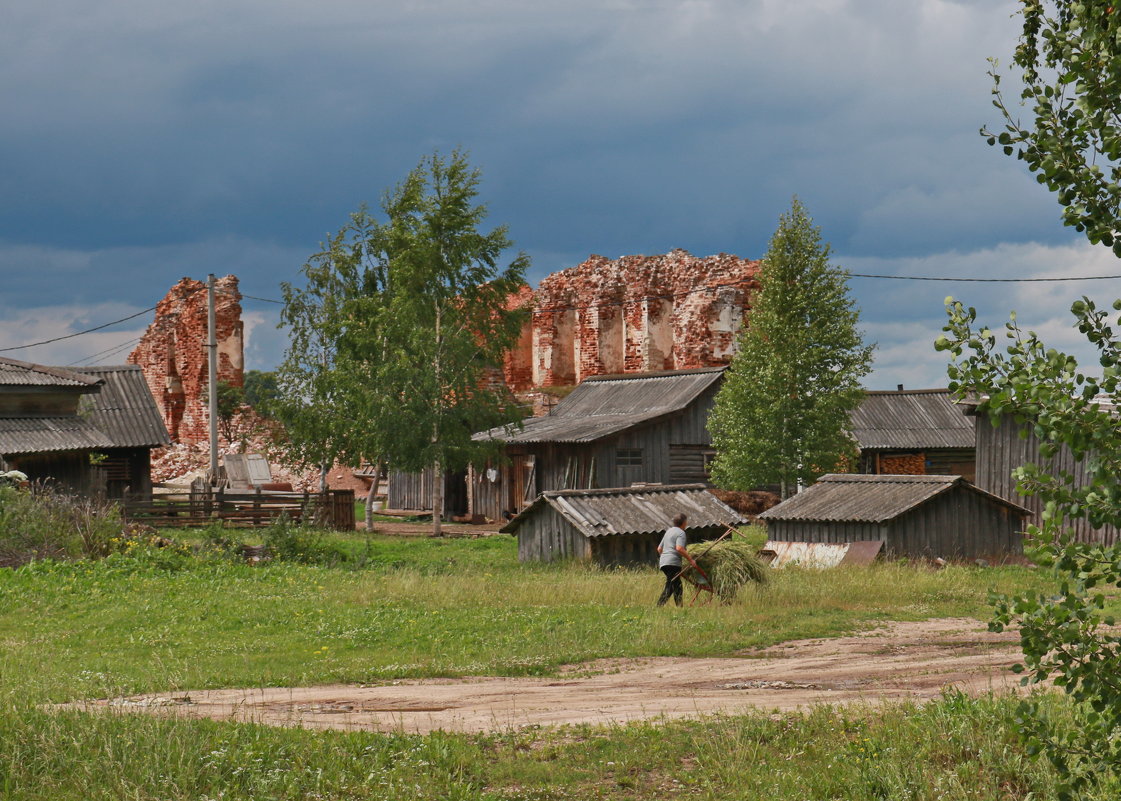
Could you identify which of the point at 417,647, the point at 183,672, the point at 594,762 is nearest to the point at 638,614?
the point at 417,647

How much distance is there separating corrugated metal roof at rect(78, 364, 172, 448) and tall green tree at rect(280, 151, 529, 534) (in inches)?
200

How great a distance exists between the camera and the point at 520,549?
23.0 m

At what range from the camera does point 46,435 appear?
1127 inches

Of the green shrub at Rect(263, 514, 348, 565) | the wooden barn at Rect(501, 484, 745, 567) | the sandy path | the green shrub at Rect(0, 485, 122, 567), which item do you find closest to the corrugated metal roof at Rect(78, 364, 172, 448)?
the green shrub at Rect(0, 485, 122, 567)

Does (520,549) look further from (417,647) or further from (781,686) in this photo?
(781,686)

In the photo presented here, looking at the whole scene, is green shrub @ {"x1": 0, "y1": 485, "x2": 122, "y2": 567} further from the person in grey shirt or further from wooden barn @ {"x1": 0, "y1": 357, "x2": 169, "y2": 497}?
the person in grey shirt

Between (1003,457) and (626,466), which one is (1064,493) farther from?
(626,466)

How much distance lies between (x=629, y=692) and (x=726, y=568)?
244 inches

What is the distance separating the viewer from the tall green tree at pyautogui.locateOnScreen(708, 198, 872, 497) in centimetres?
3000

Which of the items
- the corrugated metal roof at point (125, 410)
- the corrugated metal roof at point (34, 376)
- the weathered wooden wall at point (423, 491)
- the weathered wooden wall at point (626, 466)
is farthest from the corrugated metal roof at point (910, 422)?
the corrugated metal roof at point (34, 376)

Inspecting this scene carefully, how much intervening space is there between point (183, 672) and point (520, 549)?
12.1m

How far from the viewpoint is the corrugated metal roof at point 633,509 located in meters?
21.3

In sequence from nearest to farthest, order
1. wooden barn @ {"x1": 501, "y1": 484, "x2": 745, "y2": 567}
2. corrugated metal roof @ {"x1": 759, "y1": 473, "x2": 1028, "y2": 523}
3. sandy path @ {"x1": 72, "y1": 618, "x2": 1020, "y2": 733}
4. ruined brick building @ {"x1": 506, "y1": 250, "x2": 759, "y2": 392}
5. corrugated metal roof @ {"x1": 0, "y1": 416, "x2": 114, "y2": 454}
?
sandy path @ {"x1": 72, "y1": 618, "x2": 1020, "y2": 733} → wooden barn @ {"x1": 501, "y1": 484, "x2": 745, "y2": 567} → corrugated metal roof @ {"x1": 759, "y1": 473, "x2": 1028, "y2": 523} → corrugated metal roof @ {"x1": 0, "y1": 416, "x2": 114, "y2": 454} → ruined brick building @ {"x1": 506, "y1": 250, "x2": 759, "y2": 392}

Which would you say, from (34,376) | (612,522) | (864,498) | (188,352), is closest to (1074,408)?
(612,522)
